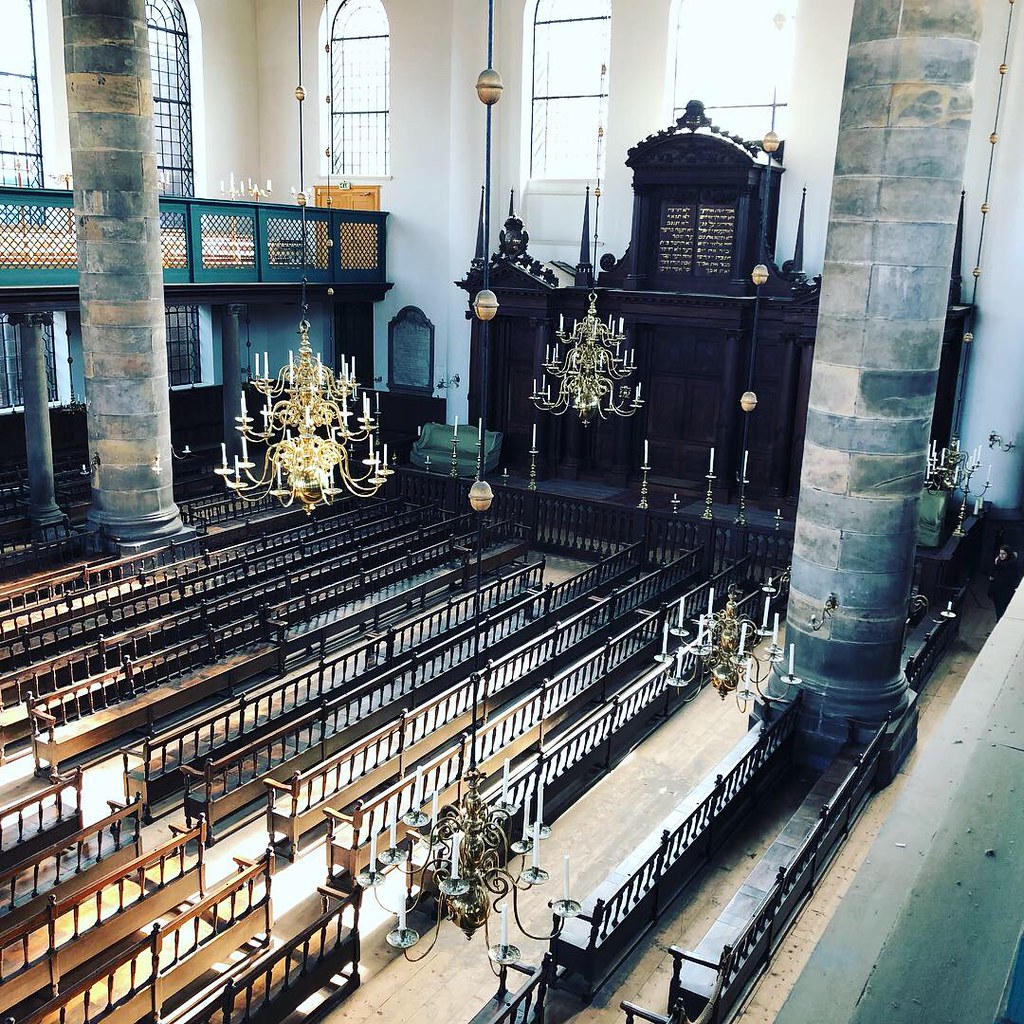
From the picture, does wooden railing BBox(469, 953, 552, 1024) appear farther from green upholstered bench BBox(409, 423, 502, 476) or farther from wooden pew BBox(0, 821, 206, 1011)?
green upholstered bench BBox(409, 423, 502, 476)

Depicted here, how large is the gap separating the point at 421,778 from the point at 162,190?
16637mm

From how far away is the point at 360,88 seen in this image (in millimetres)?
22766

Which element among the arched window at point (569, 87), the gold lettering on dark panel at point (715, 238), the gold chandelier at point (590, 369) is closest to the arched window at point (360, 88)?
the arched window at point (569, 87)

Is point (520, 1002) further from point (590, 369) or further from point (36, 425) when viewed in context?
point (36, 425)

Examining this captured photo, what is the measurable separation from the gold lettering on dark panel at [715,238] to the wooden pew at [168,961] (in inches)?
544

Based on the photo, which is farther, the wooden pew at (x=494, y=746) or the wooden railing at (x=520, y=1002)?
the wooden pew at (x=494, y=746)

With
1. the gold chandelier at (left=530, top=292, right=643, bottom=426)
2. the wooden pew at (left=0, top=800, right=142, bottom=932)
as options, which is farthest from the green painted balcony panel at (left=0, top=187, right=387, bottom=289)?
the wooden pew at (left=0, top=800, right=142, bottom=932)

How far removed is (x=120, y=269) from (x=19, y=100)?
25.4 feet

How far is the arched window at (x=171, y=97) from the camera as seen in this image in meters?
21.5

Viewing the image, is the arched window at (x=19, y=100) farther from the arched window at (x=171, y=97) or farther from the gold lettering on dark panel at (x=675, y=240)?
the gold lettering on dark panel at (x=675, y=240)

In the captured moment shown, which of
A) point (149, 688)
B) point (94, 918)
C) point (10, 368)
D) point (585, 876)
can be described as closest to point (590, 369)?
point (149, 688)

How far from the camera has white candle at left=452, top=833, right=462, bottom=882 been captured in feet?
17.1

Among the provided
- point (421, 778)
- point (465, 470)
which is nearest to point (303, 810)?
point (421, 778)

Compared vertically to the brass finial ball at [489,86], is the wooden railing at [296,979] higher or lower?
lower
